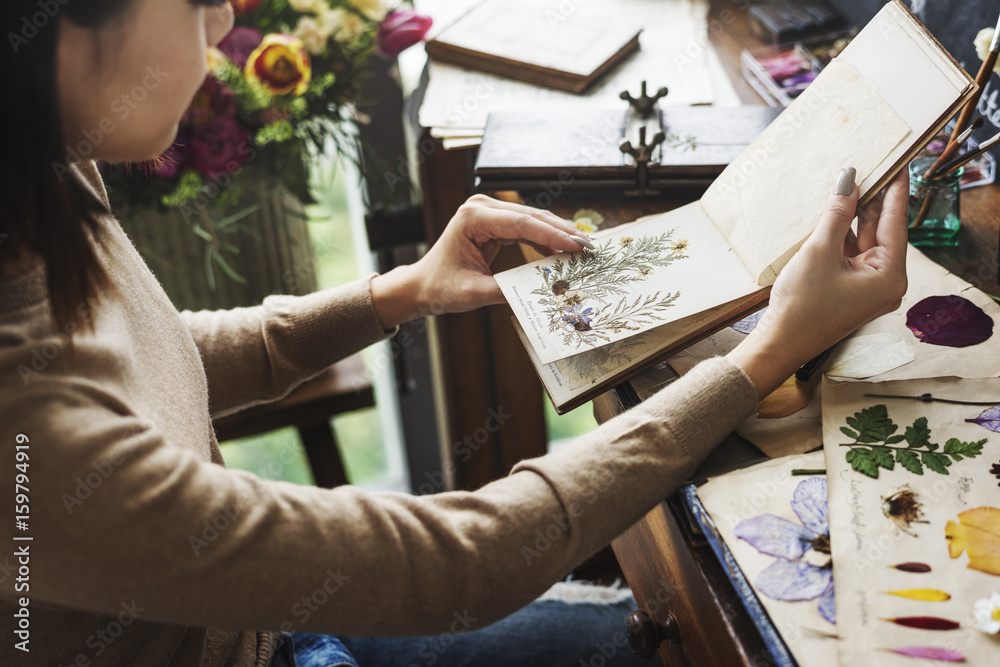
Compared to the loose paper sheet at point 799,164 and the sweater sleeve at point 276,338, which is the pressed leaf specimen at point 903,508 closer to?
the loose paper sheet at point 799,164

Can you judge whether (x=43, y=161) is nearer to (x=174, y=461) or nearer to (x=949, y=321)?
(x=174, y=461)

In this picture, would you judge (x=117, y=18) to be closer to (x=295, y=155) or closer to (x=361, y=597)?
(x=361, y=597)

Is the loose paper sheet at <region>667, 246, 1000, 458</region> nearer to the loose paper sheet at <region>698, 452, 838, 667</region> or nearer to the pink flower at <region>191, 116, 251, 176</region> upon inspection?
the loose paper sheet at <region>698, 452, 838, 667</region>

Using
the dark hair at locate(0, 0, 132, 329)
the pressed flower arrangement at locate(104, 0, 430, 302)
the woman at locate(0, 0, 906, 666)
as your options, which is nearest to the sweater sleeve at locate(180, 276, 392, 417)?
the woman at locate(0, 0, 906, 666)

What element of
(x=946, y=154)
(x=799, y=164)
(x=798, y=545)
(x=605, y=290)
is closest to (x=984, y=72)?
(x=946, y=154)

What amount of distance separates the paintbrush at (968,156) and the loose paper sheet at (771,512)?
0.38 meters

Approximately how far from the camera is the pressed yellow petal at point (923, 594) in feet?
1.59

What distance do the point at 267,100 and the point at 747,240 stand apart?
817 millimetres

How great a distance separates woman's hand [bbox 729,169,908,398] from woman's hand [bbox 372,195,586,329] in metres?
0.22

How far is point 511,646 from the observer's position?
90cm

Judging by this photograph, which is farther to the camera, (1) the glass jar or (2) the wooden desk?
(1) the glass jar

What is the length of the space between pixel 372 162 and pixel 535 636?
2.82ft

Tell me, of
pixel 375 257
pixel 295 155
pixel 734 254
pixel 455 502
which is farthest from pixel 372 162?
pixel 455 502

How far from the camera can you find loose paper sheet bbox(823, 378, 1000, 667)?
0.47m
